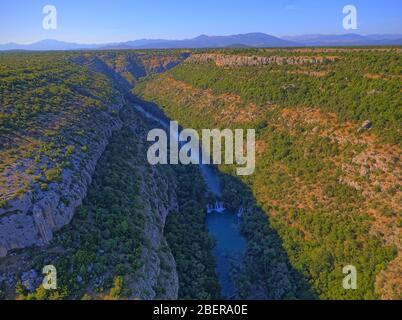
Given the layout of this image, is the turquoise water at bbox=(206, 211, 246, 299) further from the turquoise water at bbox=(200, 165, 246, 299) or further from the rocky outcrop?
the rocky outcrop

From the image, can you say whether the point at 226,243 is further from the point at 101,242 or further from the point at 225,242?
the point at 101,242

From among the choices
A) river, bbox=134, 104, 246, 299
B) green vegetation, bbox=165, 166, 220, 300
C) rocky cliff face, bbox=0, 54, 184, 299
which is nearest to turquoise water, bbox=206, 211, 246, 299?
river, bbox=134, 104, 246, 299

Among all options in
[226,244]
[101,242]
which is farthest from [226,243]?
[101,242]

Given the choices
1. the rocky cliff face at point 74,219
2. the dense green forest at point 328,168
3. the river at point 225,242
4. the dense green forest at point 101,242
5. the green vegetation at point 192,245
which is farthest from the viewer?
the river at point 225,242

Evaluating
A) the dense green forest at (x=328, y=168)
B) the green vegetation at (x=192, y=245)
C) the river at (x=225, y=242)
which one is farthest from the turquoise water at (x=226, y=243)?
the dense green forest at (x=328, y=168)

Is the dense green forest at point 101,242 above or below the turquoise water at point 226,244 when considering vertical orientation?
above

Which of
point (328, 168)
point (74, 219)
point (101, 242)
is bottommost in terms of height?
point (101, 242)

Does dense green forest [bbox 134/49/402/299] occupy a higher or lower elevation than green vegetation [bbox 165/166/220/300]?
higher

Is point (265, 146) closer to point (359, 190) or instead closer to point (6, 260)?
point (359, 190)

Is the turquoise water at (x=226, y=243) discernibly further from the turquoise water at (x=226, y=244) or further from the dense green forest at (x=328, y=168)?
the dense green forest at (x=328, y=168)
